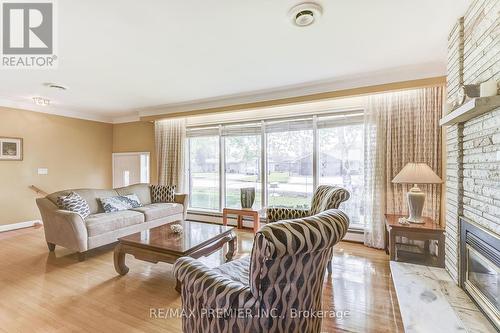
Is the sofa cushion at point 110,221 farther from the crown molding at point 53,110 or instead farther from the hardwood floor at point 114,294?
the crown molding at point 53,110

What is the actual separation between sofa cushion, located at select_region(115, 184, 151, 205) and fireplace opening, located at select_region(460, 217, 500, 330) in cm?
460

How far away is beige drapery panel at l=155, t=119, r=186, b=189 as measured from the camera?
5281 millimetres

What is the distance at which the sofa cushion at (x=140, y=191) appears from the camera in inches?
176

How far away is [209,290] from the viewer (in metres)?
1.30

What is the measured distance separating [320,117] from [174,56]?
251 centimetres

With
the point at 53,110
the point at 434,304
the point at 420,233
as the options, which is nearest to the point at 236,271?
the point at 434,304

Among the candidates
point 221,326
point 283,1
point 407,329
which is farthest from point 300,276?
point 283,1

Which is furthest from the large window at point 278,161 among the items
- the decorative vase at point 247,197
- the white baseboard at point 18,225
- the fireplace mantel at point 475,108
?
the white baseboard at point 18,225

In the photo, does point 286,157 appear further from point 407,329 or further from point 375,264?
point 407,329

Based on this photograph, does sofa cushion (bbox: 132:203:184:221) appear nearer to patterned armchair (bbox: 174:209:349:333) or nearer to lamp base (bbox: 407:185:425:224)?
patterned armchair (bbox: 174:209:349:333)

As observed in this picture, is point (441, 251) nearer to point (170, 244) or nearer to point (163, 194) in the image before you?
point (170, 244)

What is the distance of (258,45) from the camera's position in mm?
2506

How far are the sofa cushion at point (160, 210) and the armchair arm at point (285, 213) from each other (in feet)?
7.06

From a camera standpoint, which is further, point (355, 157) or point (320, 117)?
point (320, 117)
